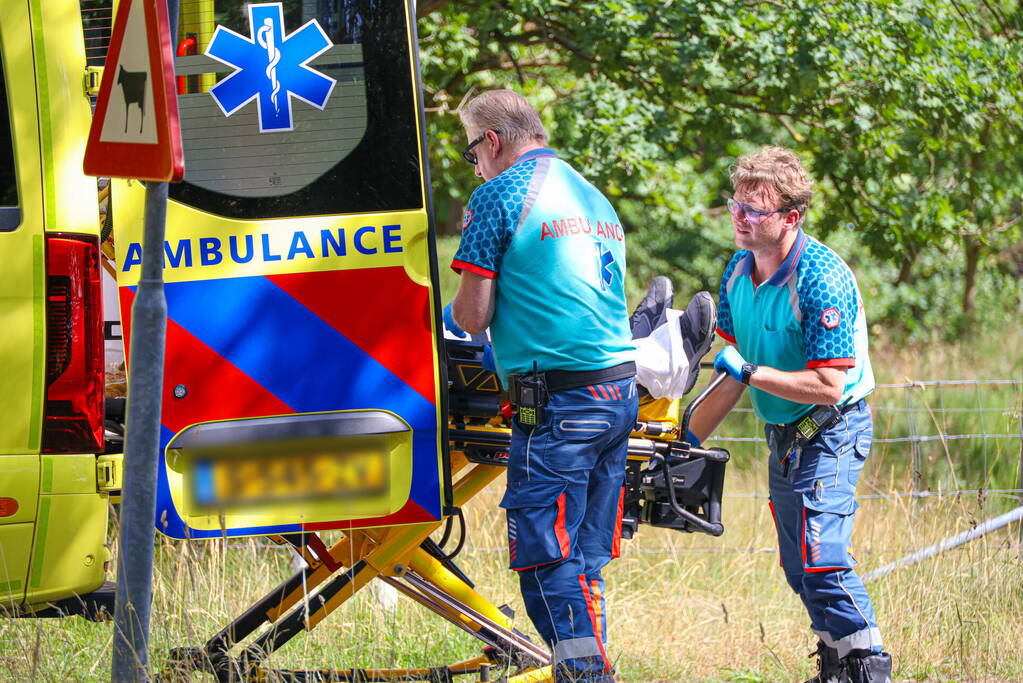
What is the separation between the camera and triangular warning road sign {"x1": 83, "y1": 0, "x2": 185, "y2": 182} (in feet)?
8.04

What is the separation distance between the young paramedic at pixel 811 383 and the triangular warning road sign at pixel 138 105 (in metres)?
1.68

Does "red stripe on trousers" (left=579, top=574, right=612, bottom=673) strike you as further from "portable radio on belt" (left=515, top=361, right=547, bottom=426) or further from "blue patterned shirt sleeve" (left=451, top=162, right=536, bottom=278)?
"blue patterned shirt sleeve" (left=451, top=162, right=536, bottom=278)

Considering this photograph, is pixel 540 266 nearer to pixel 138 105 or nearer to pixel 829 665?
pixel 138 105

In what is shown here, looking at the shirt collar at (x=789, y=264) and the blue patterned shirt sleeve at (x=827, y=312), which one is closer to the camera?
the blue patterned shirt sleeve at (x=827, y=312)

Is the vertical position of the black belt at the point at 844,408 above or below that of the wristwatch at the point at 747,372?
below

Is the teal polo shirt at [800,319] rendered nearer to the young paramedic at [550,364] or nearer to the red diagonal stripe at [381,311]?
the young paramedic at [550,364]

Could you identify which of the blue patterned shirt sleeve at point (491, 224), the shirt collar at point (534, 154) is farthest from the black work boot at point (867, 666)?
the shirt collar at point (534, 154)

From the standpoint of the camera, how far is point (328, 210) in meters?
2.99

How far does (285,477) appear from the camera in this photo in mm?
2982

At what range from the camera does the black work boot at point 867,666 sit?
331 cm

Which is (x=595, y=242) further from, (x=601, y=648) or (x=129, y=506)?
(x=129, y=506)

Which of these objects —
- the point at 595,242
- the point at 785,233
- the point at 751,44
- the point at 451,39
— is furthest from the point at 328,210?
the point at 451,39

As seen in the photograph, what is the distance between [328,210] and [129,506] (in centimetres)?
93

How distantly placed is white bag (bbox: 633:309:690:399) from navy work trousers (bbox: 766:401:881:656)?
0.38m
